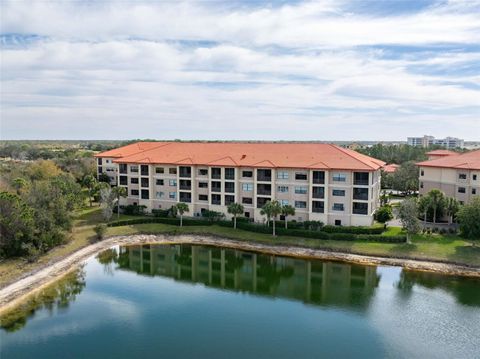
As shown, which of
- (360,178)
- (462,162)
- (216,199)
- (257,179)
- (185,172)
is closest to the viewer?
(360,178)

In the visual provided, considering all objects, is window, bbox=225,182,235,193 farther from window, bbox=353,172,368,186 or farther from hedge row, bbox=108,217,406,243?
window, bbox=353,172,368,186

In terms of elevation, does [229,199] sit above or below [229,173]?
below

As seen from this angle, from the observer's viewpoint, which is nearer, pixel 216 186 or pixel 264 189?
pixel 264 189

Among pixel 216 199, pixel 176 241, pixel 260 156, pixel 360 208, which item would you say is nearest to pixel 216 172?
pixel 216 199

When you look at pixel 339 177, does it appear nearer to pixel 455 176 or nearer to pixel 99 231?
pixel 455 176

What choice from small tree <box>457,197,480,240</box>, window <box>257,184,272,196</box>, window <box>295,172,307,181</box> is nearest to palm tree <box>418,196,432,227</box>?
small tree <box>457,197,480,240</box>

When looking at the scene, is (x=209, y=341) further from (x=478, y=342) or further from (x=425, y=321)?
(x=478, y=342)

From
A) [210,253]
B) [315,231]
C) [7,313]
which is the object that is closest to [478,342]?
[315,231]
